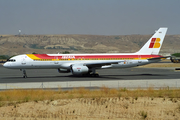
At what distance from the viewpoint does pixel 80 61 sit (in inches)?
1822

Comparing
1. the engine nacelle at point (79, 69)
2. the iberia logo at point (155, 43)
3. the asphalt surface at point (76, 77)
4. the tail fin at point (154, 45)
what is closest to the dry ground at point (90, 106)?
the asphalt surface at point (76, 77)

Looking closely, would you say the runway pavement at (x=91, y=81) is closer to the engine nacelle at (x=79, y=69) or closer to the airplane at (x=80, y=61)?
the engine nacelle at (x=79, y=69)

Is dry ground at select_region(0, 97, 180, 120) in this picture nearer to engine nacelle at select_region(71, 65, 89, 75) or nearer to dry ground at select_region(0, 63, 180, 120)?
dry ground at select_region(0, 63, 180, 120)

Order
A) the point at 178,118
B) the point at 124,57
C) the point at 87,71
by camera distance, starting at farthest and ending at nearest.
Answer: the point at 124,57 < the point at 87,71 < the point at 178,118

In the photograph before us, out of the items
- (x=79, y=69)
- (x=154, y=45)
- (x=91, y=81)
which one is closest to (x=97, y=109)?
(x=91, y=81)

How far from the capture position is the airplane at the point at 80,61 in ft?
145

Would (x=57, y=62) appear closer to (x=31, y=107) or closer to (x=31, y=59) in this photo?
(x=31, y=59)

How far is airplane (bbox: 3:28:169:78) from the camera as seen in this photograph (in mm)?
44062

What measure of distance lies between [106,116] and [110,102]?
190cm

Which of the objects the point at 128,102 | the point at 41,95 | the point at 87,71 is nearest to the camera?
the point at 128,102

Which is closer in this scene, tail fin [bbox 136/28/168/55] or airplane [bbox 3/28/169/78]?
airplane [bbox 3/28/169/78]

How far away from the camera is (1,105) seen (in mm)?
22469

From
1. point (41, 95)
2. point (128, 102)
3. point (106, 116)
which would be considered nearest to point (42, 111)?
point (41, 95)

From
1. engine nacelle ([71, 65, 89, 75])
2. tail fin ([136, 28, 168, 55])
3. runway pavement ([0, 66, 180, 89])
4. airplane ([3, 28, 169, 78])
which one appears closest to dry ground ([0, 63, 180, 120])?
runway pavement ([0, 66, 180, 89])
